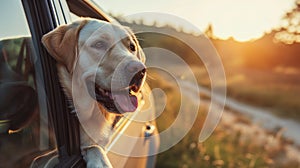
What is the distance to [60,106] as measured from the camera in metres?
2.00

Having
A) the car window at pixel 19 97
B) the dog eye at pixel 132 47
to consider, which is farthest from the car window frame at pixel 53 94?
the dog eye at pixel 132 47

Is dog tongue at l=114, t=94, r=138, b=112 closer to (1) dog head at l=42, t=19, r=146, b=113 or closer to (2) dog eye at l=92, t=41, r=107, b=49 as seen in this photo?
(1) dog head at l=42, t=19, r=146, b=113

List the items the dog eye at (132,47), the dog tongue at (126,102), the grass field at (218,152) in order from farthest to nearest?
the grass field at (218,152) → the dog eye at (132,47) → the dog tongue at (126,102)

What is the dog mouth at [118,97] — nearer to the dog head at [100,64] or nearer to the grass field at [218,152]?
the dog head at [100,64]

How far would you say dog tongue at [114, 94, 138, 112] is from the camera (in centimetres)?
222

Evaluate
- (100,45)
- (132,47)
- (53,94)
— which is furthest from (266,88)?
(53,94)

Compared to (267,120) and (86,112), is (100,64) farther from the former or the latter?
(267,120)

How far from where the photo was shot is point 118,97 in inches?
87.2

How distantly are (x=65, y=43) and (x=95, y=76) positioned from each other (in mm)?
250

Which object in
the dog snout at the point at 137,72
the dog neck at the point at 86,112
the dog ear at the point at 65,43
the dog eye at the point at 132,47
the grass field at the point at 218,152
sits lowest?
the grass field at the point at 218,152

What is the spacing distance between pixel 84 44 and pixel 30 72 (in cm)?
47

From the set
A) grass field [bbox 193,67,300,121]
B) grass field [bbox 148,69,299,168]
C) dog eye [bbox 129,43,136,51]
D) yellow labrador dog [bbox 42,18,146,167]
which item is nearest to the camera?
yellow labrador dog [bbox 42,18,146,167]

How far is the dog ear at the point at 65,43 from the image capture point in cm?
201

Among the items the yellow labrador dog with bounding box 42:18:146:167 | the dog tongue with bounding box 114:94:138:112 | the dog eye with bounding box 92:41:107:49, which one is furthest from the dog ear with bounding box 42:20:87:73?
the dog tongue with bounding box 114:94:138:112
